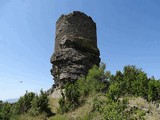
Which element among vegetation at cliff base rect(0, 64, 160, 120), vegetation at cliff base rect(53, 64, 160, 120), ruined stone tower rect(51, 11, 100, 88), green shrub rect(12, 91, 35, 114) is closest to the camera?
vegetation at cliff base rect(0, 64, 160, 120)

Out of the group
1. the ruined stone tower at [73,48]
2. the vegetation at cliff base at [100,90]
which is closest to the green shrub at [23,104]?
the vegetation at cliff base at [100,90]

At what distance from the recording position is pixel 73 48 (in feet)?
82.2

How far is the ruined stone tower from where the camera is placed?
24188 millimetres

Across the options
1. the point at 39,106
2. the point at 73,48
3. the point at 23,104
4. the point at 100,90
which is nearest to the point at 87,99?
the point at 100,90

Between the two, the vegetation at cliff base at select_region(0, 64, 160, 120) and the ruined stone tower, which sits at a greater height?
the ruined stone tower

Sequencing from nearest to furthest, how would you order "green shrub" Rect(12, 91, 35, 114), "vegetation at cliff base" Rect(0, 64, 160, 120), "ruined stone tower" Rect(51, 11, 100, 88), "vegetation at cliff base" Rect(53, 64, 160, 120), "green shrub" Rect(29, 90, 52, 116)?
"vegetation at cliff base" Rect(0, 64, 160, 120) < "vegetation at cliff base" Rect(53, 64, 160, 120) < "green shrub" Rect(29, 90, 52, 116) < "green shrub" Rect(12, 91, 35, 114) < "ruined stone tower" Rect(51, 11, 100, 88)

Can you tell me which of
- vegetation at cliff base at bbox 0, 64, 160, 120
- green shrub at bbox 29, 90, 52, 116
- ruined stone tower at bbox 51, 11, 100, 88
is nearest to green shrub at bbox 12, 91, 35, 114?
vegetation at cliff base at bbox 0, 64, 160, 120

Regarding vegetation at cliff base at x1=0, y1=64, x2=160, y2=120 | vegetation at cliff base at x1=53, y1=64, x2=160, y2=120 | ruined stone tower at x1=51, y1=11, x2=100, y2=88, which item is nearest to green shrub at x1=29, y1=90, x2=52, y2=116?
vegetation at cliff base at x1=0, y1=64, x2=160, y2=120

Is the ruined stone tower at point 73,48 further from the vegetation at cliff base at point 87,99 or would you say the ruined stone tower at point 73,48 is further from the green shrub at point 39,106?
the green shrub at point 39,106

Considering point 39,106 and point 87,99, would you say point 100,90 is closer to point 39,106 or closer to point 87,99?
point 87,99

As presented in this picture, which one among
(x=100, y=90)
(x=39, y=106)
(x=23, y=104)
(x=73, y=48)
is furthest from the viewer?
(x=73, y=48)

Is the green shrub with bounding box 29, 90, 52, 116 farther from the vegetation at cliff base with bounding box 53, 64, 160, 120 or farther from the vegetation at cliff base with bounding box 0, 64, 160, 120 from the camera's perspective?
the vegetation at cliff base with bounding box 53, 64, 160, 120

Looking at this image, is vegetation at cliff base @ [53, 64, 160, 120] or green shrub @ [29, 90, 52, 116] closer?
vegetation at cliff base @ [53, 64, 160, 120]

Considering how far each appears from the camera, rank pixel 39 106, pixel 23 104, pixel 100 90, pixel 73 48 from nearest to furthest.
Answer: pixel 39 106, pixel 23 104, pixel 100 90, pixel 73 48
